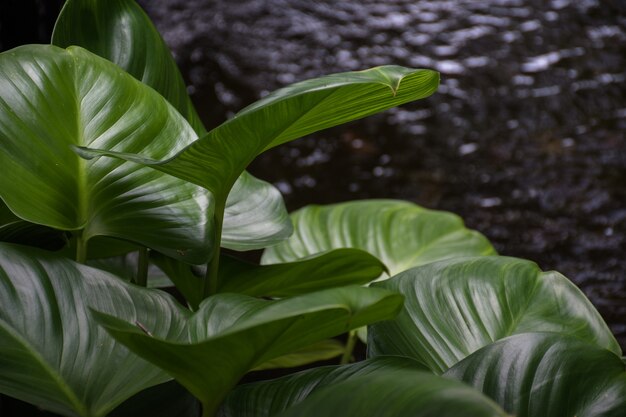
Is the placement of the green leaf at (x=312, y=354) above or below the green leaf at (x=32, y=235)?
below

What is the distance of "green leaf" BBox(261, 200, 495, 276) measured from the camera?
121cm

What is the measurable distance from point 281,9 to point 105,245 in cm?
187

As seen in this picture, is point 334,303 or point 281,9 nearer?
point 334,303

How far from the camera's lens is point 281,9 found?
264 centimetres

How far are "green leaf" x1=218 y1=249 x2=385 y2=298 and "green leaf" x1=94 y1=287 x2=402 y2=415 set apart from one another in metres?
0.22

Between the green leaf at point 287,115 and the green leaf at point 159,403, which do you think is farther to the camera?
the green leaf at point 159,403

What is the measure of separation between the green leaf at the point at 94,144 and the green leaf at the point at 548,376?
0.91 ft

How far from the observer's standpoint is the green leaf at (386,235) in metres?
1.21

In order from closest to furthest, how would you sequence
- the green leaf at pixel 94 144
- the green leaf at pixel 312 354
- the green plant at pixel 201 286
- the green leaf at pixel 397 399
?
the green leaf at pixel 397 399 → the green plant at pixel 201 286 → the green leaf at pixel 94 144 → the green leaf at pixel 312 354

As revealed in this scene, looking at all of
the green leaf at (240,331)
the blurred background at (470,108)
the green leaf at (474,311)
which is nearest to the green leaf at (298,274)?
the green leaf at (474,311)

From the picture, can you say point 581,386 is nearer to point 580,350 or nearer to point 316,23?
point 580,350

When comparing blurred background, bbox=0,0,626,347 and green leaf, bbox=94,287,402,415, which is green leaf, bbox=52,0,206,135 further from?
blurred background, bbox=0,0,626,347

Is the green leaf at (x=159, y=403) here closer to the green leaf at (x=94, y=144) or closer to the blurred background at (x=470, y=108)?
the green leaf at (x=94, y=144)

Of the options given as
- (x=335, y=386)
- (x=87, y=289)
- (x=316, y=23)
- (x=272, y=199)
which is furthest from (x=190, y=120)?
(x=316, y=23)
